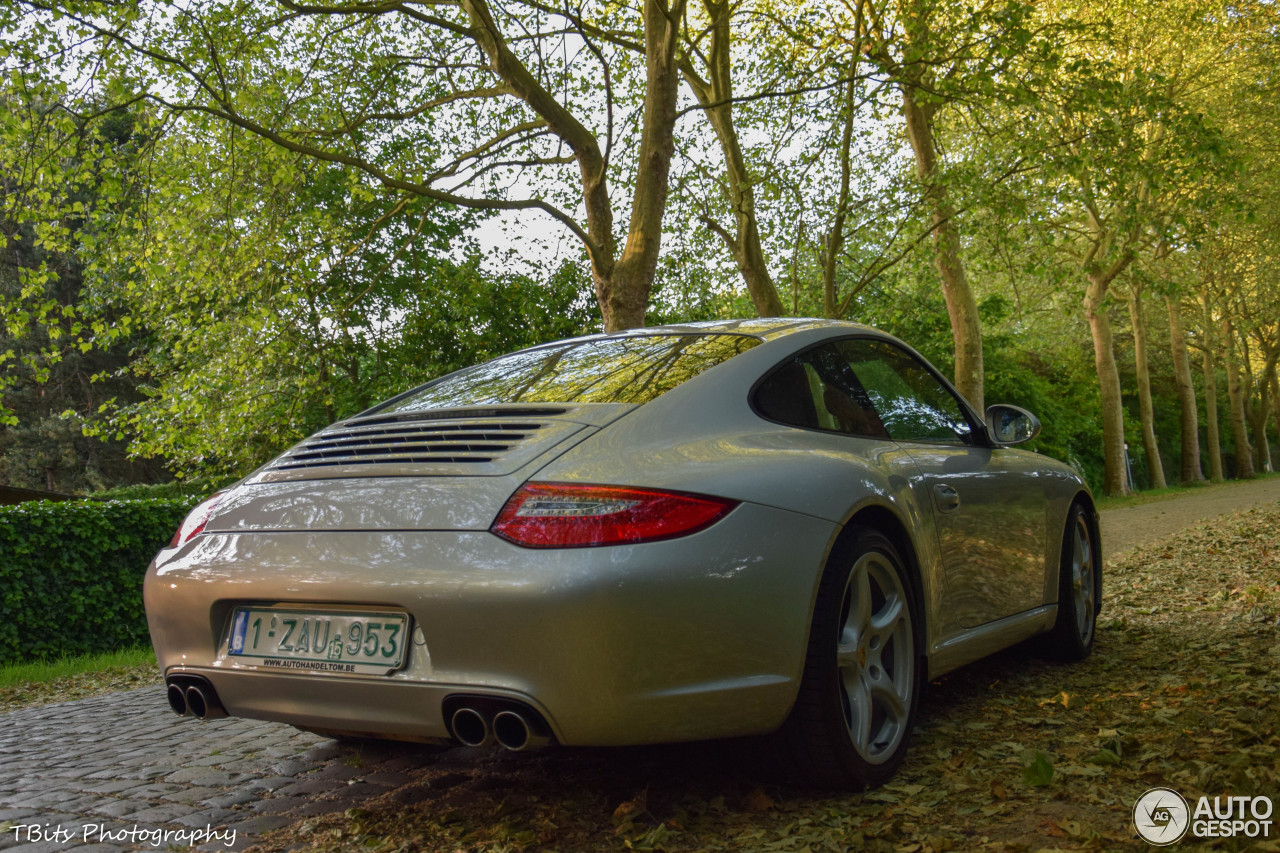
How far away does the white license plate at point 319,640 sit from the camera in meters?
2.63

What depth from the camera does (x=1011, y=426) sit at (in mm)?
4355

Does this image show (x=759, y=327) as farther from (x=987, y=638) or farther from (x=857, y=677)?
(x=987, y=638)

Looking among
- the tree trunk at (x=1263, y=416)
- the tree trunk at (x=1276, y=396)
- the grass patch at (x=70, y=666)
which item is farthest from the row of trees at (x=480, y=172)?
the tree trunk at (x=1276, y=396)

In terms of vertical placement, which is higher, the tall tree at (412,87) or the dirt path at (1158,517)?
the tall tree at (412,87)

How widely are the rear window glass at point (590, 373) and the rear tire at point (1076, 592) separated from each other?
2.25m

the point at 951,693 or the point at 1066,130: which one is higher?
the point at 1066,130

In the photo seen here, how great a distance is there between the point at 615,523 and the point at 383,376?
13.2 metres

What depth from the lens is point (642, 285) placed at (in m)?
9.93

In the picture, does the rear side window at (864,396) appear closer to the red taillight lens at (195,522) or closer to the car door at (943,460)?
the car door at (943,460)

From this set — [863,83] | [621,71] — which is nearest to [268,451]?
[621,71]

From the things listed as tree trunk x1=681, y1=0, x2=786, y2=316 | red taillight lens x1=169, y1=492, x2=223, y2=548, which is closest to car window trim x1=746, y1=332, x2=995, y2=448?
red taillight lens x1=169, y1=492, x2=223, y2=548

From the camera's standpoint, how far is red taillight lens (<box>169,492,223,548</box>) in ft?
10.3

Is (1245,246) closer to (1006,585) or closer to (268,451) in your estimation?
(268,451)

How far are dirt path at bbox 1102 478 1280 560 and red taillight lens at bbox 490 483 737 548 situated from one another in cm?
925
